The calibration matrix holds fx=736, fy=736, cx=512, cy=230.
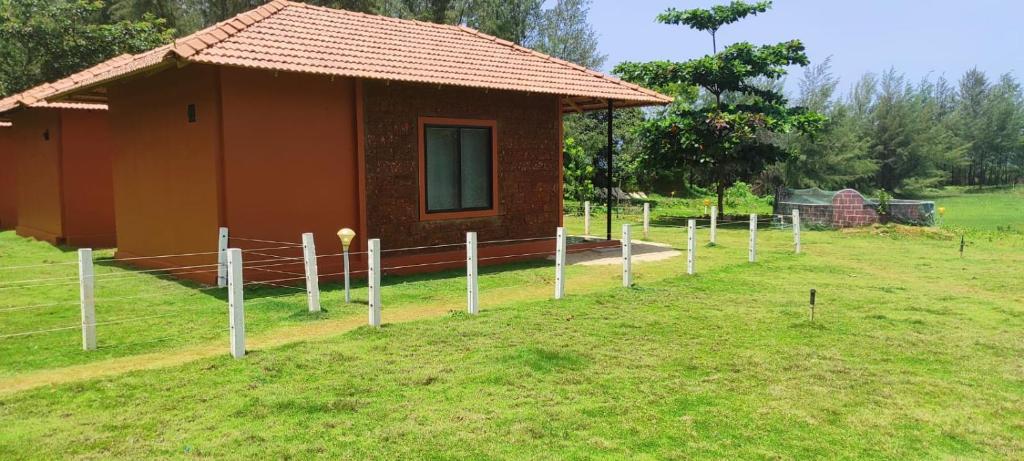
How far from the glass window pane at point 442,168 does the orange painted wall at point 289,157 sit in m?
1.41

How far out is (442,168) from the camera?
12.3 metres

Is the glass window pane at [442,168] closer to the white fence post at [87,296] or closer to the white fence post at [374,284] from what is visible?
the white fence post at [374,284]

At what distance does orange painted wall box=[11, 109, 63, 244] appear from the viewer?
15.5m

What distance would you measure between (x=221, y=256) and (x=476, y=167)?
183 inches

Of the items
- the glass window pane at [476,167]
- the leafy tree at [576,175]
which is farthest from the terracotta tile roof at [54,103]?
the leafy tree at [576,175]

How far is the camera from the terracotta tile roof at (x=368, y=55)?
9828 millimetres

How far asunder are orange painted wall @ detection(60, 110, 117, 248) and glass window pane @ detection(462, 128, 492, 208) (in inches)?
320

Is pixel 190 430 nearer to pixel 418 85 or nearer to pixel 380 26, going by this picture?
pixel 418 85

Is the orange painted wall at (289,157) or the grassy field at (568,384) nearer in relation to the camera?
the grassy field at (568,384)

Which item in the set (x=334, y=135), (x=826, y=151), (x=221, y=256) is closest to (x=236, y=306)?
(x=221, y=256)

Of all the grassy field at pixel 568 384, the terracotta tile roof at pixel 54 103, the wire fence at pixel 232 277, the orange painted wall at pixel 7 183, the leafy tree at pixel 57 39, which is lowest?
the grassy field at pixel 568 384

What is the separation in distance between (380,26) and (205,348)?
8.10 metres

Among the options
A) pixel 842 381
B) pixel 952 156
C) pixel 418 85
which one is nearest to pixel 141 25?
pixel 418 85

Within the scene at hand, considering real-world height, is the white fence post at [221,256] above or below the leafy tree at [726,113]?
below
